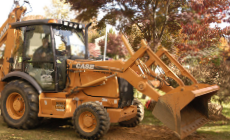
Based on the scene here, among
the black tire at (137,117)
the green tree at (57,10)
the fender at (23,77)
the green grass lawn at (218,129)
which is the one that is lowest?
the green grass lawn at (218,129)

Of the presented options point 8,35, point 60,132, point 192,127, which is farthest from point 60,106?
point 192,127

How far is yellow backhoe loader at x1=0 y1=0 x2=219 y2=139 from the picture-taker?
5.00 m

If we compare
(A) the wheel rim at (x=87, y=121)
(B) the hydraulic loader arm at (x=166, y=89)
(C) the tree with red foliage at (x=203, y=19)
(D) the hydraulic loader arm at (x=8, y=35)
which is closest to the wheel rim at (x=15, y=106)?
(D) the hydraulic loader arm at (x=8, y=35)

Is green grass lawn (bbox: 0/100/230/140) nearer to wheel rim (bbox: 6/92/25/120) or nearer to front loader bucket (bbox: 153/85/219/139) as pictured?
wheel rim (bbox: 6/92/25/120)

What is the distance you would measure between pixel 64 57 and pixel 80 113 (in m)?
1.54

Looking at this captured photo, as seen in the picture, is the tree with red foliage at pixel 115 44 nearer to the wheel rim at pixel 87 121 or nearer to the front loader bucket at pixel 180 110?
the wheel rim at pixel 87 121

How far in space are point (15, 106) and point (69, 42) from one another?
2018mm

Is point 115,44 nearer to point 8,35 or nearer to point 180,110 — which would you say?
point 8,35

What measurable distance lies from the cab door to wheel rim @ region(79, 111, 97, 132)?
3.67ft

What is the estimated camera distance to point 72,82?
19.1 ft

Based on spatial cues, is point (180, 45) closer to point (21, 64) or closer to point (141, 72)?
point (141, 72)

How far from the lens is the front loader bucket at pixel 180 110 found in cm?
424

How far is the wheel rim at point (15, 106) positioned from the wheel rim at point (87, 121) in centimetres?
173

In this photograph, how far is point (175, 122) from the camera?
4.27 metres
